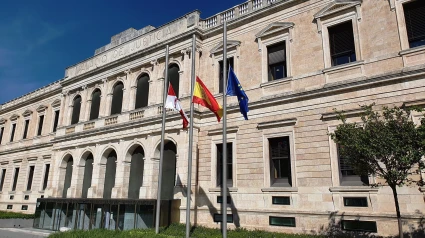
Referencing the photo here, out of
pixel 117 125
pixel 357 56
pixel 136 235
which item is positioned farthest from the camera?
pixel 117 125

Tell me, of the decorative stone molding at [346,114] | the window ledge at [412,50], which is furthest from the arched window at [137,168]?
the window ledge at [412,50]

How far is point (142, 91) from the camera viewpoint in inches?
853

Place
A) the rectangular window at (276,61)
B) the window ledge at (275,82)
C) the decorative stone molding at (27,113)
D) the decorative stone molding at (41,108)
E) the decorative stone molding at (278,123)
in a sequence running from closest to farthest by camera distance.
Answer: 1. the decorative stone molding at (278,123)
2. the window ledge at (275,82)
3. the rectangular window at (276,61)
4. the decorative stone molding at (41,108)
5. the decorative stone molding at (27,113)

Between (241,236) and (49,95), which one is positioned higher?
(49,95)

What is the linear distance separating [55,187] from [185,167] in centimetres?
1353

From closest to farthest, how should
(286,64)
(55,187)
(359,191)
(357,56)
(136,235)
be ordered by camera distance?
(136,235) < (359,191) < (357,56) < (286,64) < (55,187)

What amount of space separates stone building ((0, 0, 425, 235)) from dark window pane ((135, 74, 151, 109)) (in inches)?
3.5

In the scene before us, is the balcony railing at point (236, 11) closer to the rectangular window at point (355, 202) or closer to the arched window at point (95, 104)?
the rectangular window at point (355, 202)

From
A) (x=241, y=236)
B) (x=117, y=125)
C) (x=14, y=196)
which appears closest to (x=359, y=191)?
(x=241, y=236)

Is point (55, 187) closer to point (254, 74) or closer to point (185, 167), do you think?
point (185, 167)

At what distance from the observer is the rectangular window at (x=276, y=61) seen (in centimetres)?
1647

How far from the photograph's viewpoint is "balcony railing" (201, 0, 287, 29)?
17.5 m

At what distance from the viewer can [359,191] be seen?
41.4 ft

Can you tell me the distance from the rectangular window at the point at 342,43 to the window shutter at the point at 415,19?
219cm
